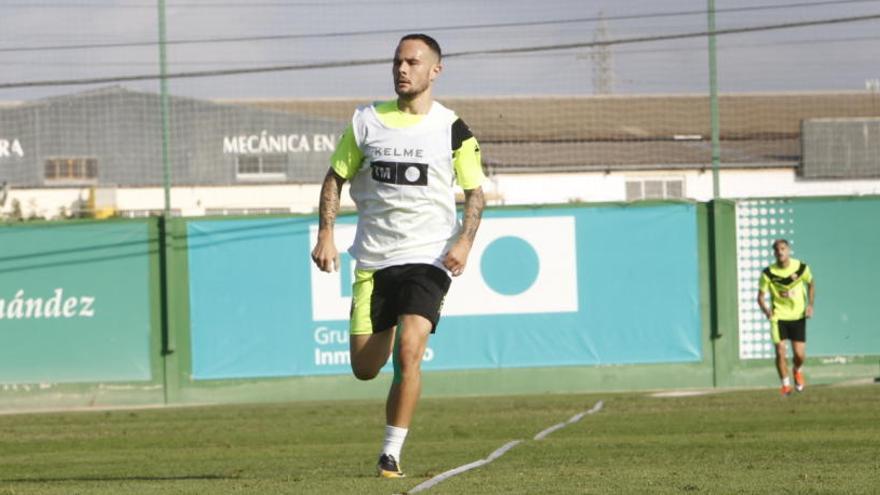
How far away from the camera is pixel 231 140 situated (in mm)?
22297

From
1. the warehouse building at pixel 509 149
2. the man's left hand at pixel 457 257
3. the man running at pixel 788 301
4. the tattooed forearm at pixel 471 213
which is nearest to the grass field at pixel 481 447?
the man running at pixel 788 301

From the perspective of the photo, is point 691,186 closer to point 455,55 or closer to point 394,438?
point 455,55

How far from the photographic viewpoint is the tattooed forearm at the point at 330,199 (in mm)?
8086

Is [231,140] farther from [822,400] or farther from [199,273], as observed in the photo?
[822,400]

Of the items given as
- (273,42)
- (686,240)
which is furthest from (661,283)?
(273,42)

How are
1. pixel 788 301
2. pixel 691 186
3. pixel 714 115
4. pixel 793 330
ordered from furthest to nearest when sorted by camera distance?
pixel 691 186
pixel 714 115
pixel 793 330
pixel 788 301

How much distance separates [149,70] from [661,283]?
7.27 m

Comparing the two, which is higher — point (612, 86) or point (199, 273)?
point (612, 86)

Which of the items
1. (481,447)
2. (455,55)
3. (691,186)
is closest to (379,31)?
(455,55)

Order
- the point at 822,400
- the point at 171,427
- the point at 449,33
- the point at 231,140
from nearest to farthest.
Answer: the point at 171,427 < the point at 822,400 < the point at 449,33 < the point at 231,140

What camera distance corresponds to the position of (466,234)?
806 centimetres

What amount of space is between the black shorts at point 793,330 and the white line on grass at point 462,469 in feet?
28.6

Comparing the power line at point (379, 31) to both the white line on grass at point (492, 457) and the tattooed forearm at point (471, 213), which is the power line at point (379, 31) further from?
the tattooed forearm at point (471, 213)

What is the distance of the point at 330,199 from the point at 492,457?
123 inches
